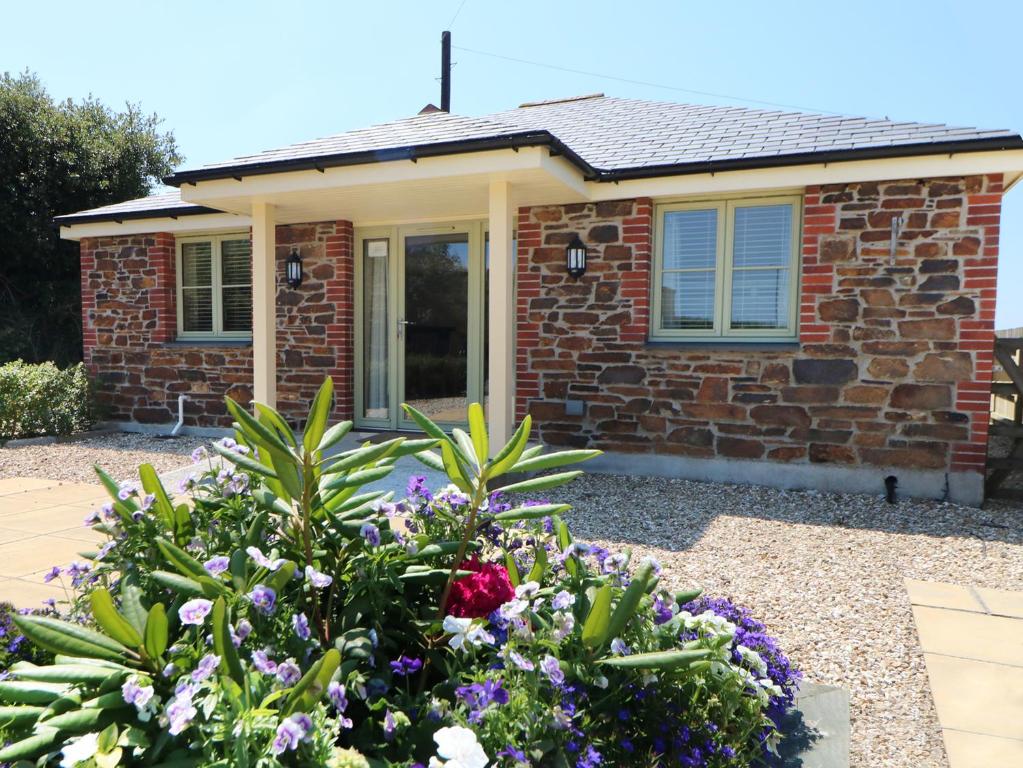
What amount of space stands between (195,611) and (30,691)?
351 mm

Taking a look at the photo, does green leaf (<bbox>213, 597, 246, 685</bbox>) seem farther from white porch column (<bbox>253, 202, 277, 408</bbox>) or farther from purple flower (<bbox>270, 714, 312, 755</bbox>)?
white porch column (<bbox>253, 202, 277, 408</bbox>)

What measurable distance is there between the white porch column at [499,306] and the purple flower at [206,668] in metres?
4.35

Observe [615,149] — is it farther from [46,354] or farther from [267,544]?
[46,354]

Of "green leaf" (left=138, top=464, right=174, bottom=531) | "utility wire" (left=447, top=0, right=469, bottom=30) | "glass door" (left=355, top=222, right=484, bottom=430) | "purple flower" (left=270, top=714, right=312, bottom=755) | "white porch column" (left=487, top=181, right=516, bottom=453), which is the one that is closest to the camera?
"purple flower" (left=270, top=714, right=312, bottom=755)

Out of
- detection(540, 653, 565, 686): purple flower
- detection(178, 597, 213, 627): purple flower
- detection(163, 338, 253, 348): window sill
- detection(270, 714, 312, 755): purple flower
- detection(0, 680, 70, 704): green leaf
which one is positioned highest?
detection(163, 338, 253, 348): window sill

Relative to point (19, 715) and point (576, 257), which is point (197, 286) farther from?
point (19, 715)

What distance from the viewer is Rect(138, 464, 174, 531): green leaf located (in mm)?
1824

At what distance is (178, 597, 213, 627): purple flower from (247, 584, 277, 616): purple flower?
0.29ft

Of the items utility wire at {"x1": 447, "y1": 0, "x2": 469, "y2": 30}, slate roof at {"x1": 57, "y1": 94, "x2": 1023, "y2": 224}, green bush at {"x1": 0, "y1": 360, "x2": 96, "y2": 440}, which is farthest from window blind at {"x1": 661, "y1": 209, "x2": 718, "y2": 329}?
utility wire at {"x1": 447, "y1": 0, "x2": 469, "y2": 30}

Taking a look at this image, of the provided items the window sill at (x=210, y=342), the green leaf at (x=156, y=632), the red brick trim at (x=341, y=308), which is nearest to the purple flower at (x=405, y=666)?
the green leaf at (x=156, y=632)

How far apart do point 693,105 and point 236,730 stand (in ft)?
29.1

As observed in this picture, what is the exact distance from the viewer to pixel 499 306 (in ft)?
18.7

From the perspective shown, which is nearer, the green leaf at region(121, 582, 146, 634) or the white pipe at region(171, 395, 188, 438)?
the green leaf at region(121, 582, 146, 634)

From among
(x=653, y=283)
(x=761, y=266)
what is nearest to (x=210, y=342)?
(x=653, y=283)
